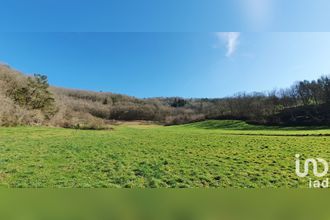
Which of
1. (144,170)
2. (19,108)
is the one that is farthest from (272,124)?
(144,170)

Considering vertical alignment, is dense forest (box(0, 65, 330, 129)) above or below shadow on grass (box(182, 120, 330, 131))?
above

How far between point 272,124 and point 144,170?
3905cm

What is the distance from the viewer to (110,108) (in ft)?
126

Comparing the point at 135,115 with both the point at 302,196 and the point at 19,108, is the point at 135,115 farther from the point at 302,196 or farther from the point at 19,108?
the point at 302,196

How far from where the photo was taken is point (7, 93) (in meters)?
35.8

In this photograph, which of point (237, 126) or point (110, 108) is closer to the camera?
point (110, 108)

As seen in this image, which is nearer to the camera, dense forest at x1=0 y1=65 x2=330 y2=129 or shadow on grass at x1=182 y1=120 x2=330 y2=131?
dense forest at x1=0 y1=65 x2=330 y2=129

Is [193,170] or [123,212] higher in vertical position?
[123,212]

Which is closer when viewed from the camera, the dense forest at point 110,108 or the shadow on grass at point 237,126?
the dense forest at point 110,108

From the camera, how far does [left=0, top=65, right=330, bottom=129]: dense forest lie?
110ft

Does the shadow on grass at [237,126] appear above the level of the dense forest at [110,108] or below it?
below

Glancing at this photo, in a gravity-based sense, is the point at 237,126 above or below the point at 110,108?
below

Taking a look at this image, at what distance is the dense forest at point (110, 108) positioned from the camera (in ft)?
110

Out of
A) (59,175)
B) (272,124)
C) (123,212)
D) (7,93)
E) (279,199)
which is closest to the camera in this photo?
(123,212)
